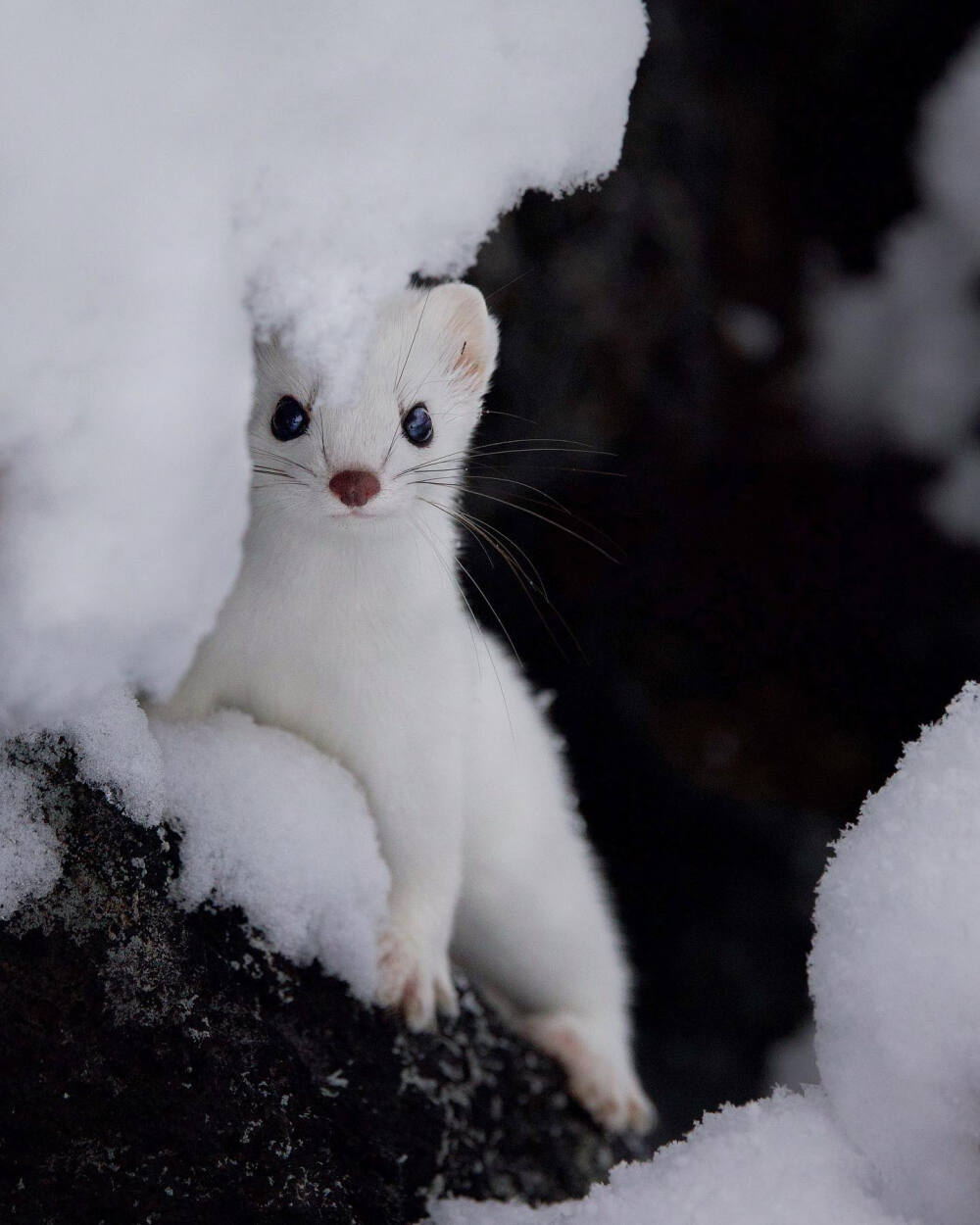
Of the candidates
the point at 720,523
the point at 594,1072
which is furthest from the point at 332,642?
the point at 720,523

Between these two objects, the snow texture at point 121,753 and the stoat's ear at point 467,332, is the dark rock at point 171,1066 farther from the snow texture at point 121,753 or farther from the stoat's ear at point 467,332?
the stoat's ear at point 467,332

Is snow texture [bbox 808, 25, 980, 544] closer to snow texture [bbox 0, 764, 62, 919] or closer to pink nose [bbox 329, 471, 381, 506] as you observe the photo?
pink nose [bbox 329, 471, 381, 506]

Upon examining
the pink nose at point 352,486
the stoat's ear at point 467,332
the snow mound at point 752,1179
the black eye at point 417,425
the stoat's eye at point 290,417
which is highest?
the stoat's ear at point 467,332

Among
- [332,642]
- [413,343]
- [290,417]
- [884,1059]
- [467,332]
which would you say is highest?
[467,332]

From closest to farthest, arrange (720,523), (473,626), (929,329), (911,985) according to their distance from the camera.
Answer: (911,985)
(473,626)
(929,329)
(720,523)

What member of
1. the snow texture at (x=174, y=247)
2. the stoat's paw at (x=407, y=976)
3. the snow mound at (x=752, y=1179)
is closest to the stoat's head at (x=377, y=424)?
the snow texture at (x=174, y=247)

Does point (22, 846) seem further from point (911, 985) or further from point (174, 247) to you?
point (911, 985)

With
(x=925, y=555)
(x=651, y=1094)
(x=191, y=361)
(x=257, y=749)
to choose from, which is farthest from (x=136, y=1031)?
(x=651, y=1094)
